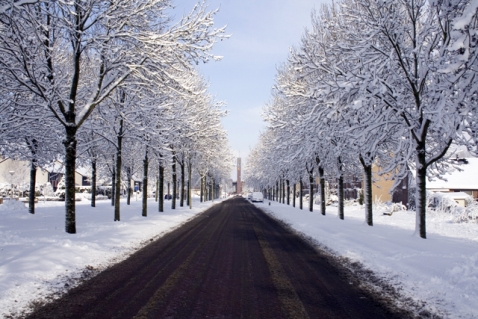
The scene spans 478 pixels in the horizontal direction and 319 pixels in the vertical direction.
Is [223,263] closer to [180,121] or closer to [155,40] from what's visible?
[155,40]

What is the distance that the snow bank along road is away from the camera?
5234 mm

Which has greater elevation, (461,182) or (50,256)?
(461,182)

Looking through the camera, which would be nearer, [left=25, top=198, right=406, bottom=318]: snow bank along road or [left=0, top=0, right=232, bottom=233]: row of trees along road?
[left=25, top=198, right=406, bottom=318]: snow bank along road

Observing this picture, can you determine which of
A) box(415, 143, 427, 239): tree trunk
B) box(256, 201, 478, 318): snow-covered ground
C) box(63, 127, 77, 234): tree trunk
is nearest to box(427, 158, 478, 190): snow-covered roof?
box(415, 143, 427, 239): tree trunk

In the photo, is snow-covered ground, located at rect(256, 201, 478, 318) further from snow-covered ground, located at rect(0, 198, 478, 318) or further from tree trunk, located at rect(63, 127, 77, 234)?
tree trunk, located at rect(63, 127, 77, 234)

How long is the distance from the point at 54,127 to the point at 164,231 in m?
7.25

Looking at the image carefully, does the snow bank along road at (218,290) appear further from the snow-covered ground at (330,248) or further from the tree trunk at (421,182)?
the tree trunk at (421,182)

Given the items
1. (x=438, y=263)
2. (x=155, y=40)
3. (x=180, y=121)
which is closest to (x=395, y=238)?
(x=438, y=263)

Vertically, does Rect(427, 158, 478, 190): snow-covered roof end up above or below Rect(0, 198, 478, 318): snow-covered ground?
above

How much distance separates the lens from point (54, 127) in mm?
17312

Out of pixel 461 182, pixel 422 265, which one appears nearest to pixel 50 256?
pixel 422 265

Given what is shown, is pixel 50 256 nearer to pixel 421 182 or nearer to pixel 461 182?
pixel 421 182

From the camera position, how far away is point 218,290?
6379 millimetres

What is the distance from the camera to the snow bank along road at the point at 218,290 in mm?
5234
